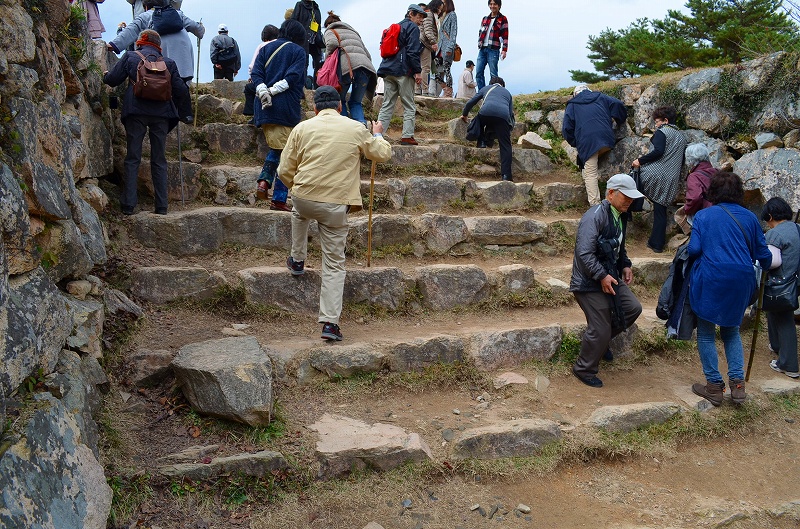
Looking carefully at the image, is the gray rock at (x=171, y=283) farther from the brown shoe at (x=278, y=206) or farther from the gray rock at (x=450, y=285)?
the gray rock at (x=450, y=285)

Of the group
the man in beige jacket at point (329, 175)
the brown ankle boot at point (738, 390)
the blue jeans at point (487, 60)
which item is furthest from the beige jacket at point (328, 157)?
the blue jeans at point (487, 60)

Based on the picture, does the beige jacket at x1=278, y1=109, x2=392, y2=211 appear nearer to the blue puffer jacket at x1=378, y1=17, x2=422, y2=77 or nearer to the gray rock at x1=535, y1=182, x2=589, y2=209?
the blue puffer jacket at x1=378, y1=17, x2=422, y2=77

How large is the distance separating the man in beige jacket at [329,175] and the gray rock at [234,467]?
145cm

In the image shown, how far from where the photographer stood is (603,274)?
5.23 metres

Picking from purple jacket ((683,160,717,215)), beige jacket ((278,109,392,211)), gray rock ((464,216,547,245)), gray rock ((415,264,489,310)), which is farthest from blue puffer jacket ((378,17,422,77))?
Answer: purple jacket ((683,160,717,215))

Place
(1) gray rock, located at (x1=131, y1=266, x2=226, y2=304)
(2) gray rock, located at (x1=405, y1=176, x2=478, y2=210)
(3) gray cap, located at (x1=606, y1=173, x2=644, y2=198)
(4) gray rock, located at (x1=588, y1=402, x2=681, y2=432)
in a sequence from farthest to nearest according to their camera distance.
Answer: (2) gray rock, located at (x1=405, y1=176, x2=478, y2=210) → (1) gray rock, located at (x1=131, y1=266, x2=226, y2=304) → (3) gray cap, located at (x1=606, y1=173, x2=644, y2=198) → (4) gray rock, located at (x1=588, y1=402, x2=681, y2=432)

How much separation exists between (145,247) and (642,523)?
5.07m

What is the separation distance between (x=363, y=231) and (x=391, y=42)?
3259 mm

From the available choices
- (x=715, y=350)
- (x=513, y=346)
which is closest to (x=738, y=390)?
(x=715, y=350)

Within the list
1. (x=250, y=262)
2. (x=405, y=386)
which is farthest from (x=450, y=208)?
(x=405, y=386)

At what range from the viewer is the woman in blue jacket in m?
5.15

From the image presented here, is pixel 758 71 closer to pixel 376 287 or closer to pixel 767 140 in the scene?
pixel 767 140

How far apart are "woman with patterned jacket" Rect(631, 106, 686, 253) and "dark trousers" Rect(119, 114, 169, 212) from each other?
19.4 ft

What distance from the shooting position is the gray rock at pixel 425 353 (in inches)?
209
